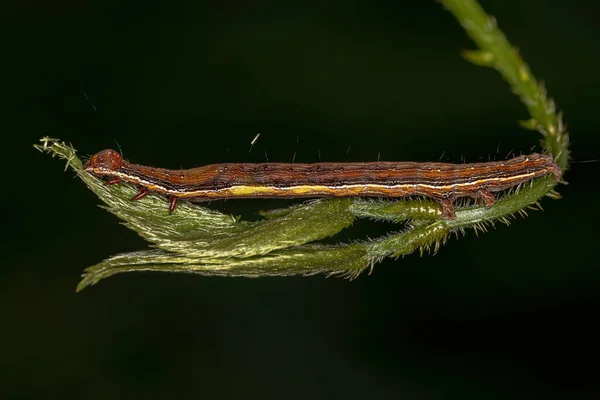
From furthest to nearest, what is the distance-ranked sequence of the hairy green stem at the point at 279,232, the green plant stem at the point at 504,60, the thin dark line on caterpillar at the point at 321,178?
the thin dark line on caterpillar at the point at 321,178 → the hairy green stem at the point at 279,232 → the green plant stem at the point at 504,60

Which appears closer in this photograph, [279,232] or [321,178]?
[279,232]

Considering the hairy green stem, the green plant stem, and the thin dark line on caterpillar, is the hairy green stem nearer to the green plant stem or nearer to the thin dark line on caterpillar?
the green plant stem

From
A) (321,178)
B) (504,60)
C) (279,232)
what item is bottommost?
(279,232)

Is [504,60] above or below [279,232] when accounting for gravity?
above

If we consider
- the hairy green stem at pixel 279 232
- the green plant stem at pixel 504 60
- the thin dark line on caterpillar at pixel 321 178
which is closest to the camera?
the green plant stem at pixel 504 60

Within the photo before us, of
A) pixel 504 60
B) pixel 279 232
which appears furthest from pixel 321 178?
pixel 504 60

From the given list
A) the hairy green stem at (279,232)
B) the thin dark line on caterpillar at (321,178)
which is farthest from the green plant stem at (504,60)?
the thin dark line on caterpillar at (321,178)

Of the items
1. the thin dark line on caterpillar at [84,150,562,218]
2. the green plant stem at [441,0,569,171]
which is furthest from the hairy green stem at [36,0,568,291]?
the thin dark line on caterpillar at [84,150,562,218]

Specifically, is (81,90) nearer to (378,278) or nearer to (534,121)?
(378,278)

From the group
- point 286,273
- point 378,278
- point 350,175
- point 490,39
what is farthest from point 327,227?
point 378,278

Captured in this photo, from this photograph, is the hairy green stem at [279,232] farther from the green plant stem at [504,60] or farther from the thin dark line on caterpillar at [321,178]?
the thin dark line on caterpillar at [321,178]

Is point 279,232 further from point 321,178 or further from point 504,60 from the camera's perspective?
point 504,60

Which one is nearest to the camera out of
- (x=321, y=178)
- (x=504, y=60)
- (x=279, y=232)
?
(x=504, y=60)
